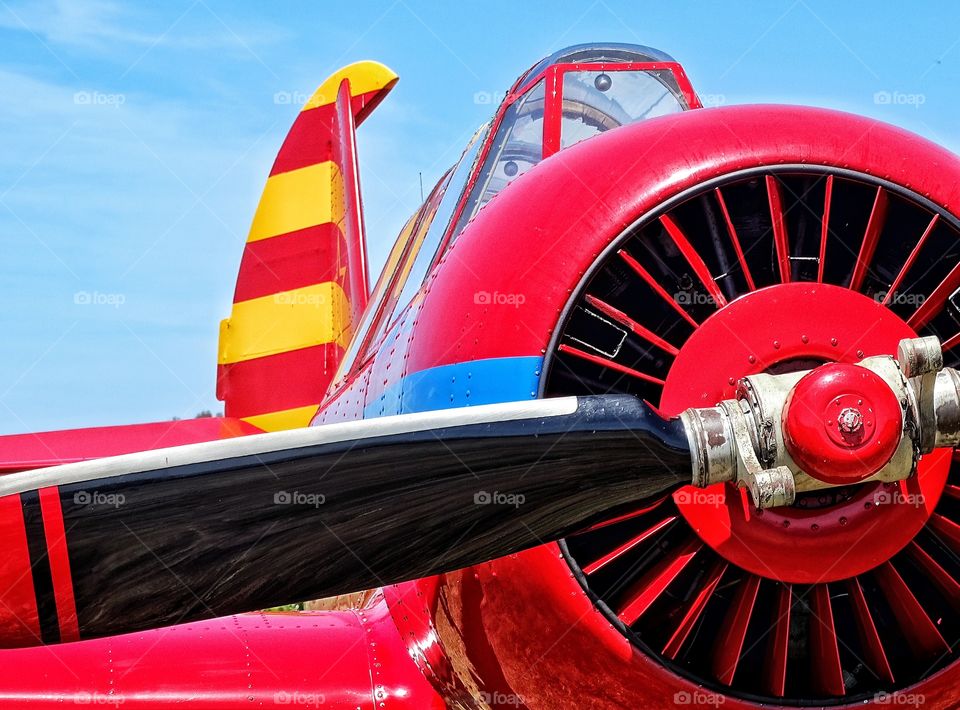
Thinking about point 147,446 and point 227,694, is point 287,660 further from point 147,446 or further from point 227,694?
point 147,446

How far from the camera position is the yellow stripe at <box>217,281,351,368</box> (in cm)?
955

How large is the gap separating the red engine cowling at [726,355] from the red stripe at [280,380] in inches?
234

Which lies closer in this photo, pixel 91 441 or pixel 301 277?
pixel 91 441

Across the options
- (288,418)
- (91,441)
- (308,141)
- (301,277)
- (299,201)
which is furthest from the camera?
(308,141)

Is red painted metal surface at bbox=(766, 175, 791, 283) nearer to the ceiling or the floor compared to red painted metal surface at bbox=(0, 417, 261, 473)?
nearer to the ceiling

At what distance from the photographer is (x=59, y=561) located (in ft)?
9.61

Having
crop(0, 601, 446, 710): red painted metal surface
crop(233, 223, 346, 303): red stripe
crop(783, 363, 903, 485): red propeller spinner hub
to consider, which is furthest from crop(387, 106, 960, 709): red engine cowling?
crop(233, 223, 346, 303): red stripe

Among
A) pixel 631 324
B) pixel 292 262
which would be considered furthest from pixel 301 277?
pixel 631 324

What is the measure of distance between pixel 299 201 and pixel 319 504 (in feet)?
23.3

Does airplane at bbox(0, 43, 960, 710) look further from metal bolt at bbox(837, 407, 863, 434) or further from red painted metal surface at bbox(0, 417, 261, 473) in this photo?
red painted metal surface at bbox(0, 417, 261, 473)

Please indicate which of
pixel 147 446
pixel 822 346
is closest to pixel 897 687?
pixel 822 346

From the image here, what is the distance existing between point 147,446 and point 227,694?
2.77 m

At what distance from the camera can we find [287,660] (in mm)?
4555

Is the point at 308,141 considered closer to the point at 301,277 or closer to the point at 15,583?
the point at 301,277
